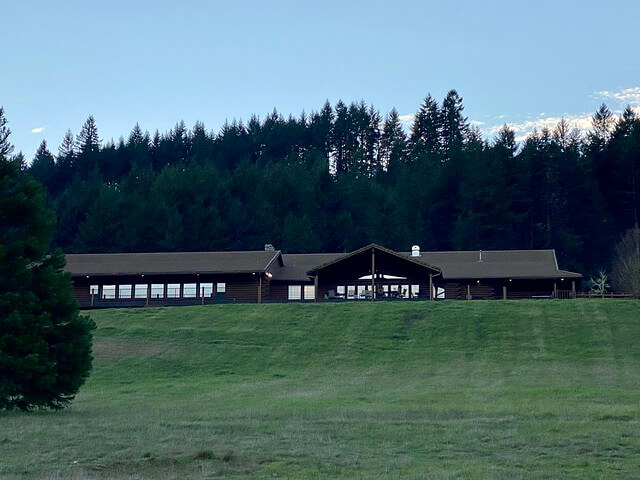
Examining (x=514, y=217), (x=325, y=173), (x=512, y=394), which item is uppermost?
(x=325, y=173)

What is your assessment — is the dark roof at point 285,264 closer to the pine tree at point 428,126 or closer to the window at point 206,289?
the window at point 206,289

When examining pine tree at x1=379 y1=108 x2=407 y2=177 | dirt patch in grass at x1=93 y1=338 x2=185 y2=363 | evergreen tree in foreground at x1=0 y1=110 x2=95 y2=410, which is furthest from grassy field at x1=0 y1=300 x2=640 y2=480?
pine tree at x1=379 y1=108 x2=407 y2=177

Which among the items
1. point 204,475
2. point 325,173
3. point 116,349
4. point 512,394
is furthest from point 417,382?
point 325,173

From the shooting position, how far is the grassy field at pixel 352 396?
682 inches

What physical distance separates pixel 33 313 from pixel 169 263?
42.3 meters

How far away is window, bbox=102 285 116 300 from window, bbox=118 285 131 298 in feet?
1.52

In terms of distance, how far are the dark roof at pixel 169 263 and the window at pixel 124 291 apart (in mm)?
1541

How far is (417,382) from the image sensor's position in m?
37.6

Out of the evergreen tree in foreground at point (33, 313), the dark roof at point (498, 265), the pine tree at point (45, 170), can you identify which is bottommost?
the evergreen tree in foreground at point (33, 313)

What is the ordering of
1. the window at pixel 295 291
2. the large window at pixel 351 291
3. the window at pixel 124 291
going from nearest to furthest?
the large window at pixel 351 291, the window at pixel 124 291, the window at pixel 295 291

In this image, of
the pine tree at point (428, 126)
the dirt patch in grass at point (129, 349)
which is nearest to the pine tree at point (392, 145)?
the pine tree at point (428, 126)

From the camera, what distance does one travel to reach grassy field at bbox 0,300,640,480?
17312 millimetres

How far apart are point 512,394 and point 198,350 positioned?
63.3ft

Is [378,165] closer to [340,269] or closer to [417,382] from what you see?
[340,269]
